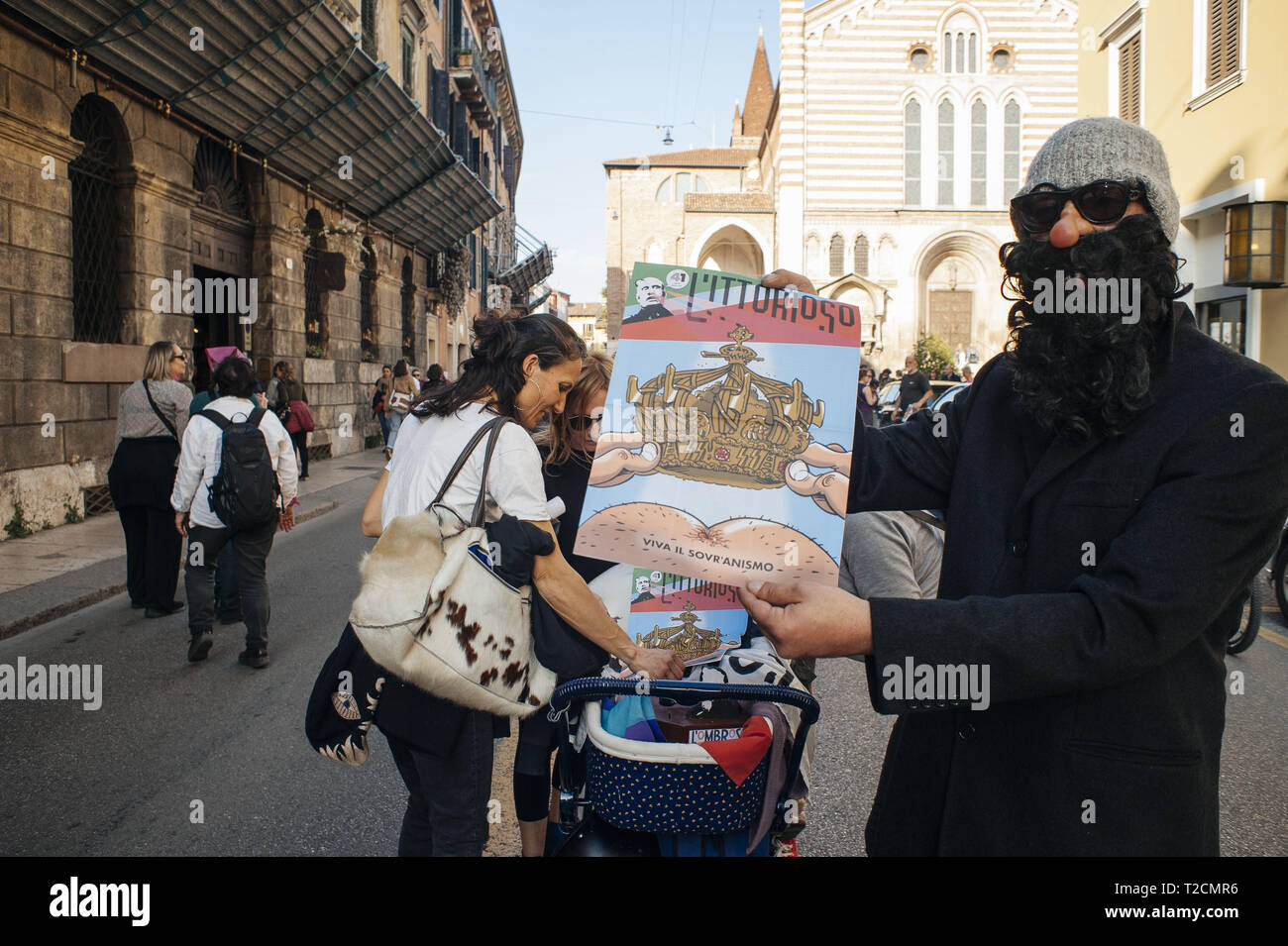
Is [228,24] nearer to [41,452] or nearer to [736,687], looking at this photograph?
[41,452]

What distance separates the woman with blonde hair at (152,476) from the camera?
7.02m

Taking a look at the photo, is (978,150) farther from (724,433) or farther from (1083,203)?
(724,433)

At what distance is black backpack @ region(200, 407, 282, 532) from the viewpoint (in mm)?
5871

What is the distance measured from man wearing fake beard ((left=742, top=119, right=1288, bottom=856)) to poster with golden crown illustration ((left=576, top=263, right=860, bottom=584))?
12 cm

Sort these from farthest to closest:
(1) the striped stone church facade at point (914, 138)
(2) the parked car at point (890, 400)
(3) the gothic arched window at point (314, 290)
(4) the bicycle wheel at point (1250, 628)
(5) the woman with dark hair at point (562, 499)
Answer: (1) the striped stone church facade at point (914, 138) < (2) the parked car at point (890, 400) < (3) the gothic arched window at point (314, 290) < (4) the bicycle wheel at point (1250, 628) < (5) the woman with dark hair at point (562, 499)

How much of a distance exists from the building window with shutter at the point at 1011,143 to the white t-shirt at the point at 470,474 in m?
40.5

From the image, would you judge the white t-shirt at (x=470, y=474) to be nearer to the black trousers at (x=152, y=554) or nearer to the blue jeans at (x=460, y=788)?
the blue jeans at (x=460, y=788)

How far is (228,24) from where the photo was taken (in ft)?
37.9

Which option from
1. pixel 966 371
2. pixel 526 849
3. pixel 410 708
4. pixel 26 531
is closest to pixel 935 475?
pixel 410 708

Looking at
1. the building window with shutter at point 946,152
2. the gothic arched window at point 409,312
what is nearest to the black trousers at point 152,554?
the gothic arched window at point 409,312

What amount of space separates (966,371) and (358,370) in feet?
63.8

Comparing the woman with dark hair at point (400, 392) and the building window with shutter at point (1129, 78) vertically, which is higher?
the building window with shutter at point (1129, 78)

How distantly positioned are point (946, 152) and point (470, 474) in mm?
40659

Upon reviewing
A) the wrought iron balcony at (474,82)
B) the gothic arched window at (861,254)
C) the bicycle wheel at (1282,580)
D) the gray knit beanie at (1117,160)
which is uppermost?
the wrought iron balcony at (474,82)
